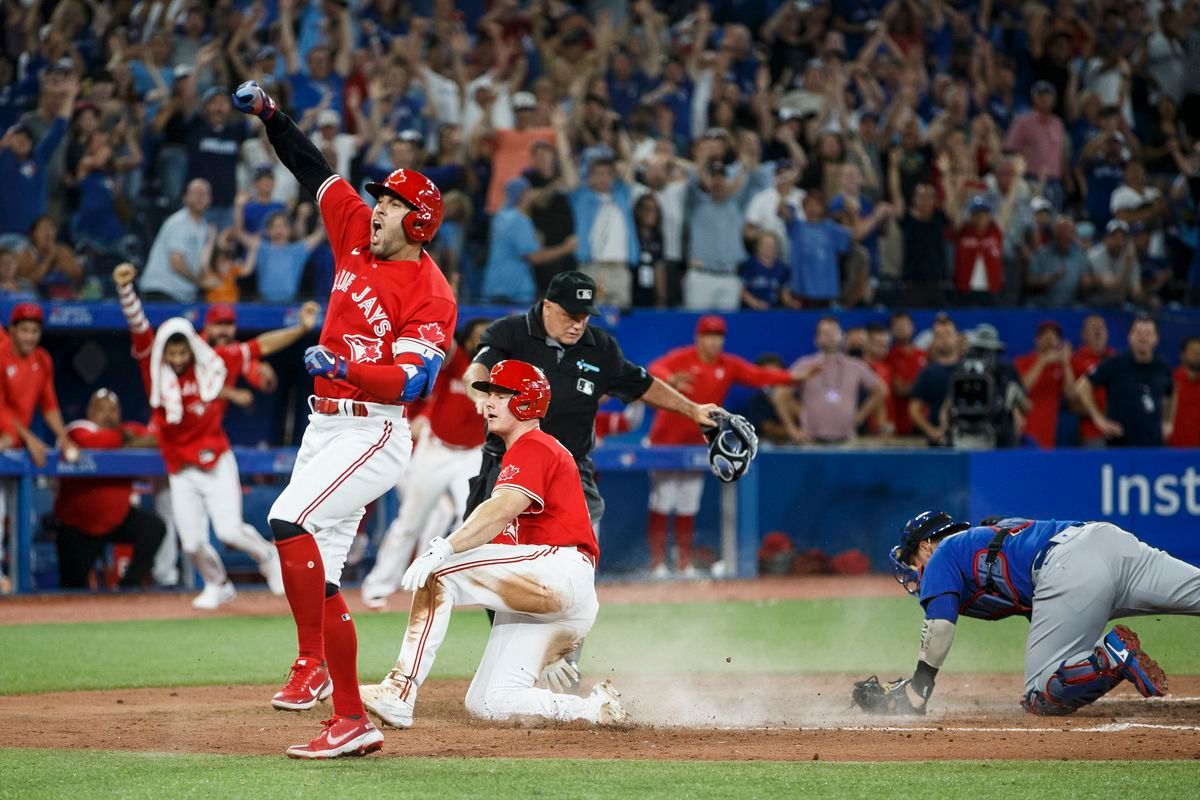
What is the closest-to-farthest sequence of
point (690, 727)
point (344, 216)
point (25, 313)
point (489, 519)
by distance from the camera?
point (489, 519)
point (344, 216)
point (690, 727)
point (25, 313)

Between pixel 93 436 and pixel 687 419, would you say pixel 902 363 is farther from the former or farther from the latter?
pixel 93 436

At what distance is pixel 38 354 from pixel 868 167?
837 centimetres

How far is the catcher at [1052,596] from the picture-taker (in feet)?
23.3

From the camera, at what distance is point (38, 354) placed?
12.8 metres

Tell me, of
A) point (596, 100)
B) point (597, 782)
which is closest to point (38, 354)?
point (596, 100)

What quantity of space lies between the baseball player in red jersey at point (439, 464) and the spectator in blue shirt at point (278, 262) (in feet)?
8.92

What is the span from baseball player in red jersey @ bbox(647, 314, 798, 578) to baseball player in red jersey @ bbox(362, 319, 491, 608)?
2095 millimetres

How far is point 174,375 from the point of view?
11805mm

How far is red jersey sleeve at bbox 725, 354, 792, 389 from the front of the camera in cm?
1395

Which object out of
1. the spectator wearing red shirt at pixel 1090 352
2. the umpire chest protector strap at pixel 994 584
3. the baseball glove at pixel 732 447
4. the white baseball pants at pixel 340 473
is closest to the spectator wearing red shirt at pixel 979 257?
the spectator wearing red shirt at pixel 1090 352

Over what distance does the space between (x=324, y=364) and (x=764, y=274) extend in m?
10.3

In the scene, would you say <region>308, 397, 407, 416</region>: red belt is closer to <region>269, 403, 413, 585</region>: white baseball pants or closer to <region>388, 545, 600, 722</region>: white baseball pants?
<region>269, 403, 413, 585</region>: white baseball pants

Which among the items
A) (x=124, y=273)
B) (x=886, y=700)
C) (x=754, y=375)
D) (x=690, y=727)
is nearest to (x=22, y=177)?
(x=124, y=273)

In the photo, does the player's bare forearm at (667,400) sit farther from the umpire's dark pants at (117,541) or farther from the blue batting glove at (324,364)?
the umpire's dark pants at (117,541)
